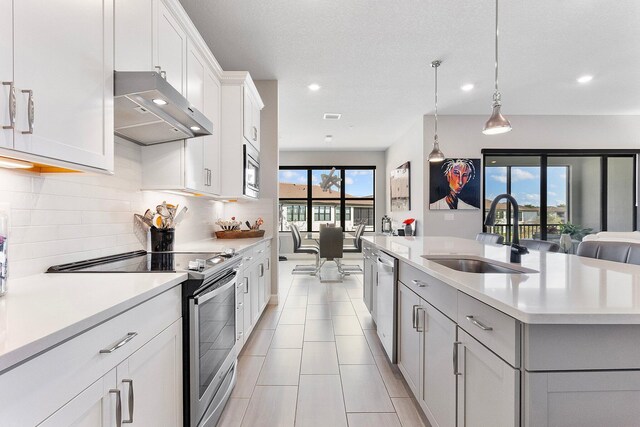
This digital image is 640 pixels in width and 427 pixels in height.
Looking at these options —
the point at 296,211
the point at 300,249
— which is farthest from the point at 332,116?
the point at 296,211

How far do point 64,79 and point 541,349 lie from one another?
1.74m

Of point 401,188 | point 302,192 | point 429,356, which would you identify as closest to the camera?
point 429,356

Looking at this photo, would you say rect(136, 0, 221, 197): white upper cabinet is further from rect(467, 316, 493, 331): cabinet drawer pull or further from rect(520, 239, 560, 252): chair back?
rect(520, 239, 560, 252): chair back

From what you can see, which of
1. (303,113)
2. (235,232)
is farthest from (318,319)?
(303,113)

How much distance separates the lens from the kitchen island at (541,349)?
0.85 meters

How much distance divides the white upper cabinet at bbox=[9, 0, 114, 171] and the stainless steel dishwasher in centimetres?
176

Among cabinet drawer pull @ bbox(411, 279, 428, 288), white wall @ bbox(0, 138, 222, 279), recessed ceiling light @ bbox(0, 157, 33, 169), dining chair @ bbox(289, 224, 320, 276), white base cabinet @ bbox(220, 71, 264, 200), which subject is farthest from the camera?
dining chair @ bbox(289, 224, 320, 276)

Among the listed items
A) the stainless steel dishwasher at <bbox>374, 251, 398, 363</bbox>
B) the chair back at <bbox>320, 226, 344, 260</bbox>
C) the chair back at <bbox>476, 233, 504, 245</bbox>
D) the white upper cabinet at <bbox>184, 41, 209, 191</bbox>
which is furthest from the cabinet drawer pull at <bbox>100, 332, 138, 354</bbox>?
the chair back at <bbox>320, 226, 344, 260</bbox>

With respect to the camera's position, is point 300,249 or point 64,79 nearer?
point 64,79

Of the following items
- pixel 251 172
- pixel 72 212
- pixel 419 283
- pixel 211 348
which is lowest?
pixel 211 348

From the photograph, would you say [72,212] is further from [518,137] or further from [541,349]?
[518,137]

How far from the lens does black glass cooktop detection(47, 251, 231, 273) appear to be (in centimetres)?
143

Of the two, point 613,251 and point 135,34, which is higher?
point 135,34

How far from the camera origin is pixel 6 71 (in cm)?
90
